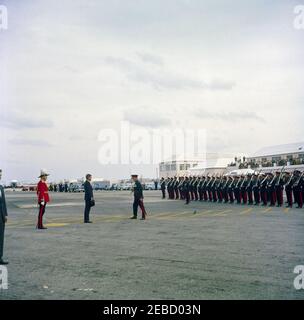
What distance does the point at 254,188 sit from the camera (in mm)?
25562

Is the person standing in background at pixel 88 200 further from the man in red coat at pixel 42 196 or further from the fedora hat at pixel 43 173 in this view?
the fedora hat at pixel 43 173

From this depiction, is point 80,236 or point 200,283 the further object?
point 80,236

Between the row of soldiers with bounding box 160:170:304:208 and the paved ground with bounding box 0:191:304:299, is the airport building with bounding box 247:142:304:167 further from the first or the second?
the paved ground with bounding box 0:191:304:299

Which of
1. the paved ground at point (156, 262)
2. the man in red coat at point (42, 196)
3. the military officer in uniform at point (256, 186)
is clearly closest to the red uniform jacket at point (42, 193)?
the man in red coat at point (42, 196)

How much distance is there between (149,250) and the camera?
30.6 ft

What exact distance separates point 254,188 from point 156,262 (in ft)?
61.6

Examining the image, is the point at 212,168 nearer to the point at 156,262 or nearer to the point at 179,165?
the point at 179,165

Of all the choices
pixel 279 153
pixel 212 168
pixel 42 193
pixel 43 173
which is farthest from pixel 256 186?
pixel 212 168

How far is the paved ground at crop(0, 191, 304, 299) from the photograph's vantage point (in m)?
5.88

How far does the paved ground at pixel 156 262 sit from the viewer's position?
588cm

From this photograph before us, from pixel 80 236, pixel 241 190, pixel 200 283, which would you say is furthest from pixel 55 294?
pixel 241 190

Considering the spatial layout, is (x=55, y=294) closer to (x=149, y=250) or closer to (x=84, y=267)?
(x=84, y=267)
